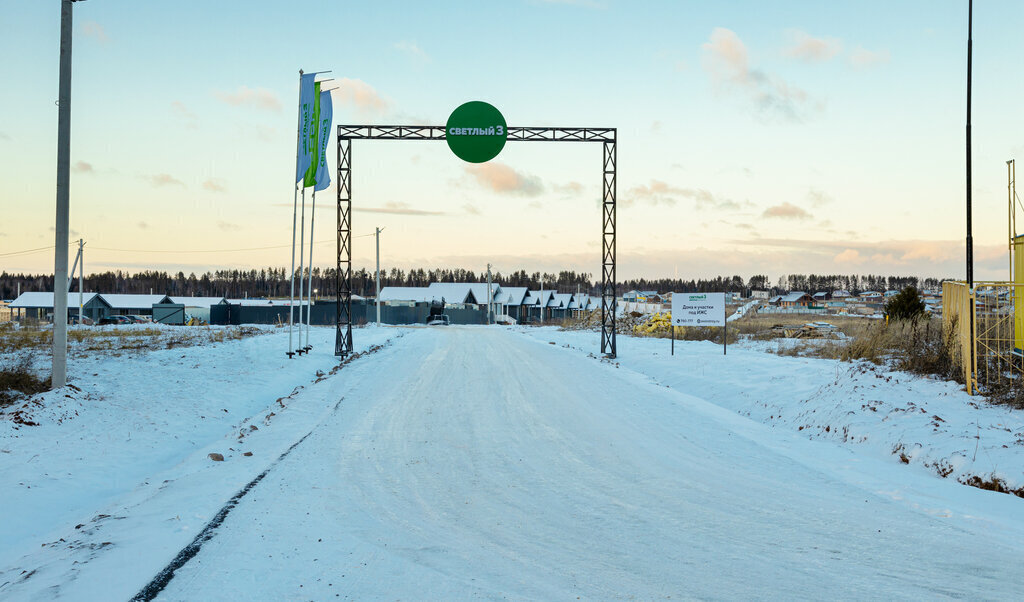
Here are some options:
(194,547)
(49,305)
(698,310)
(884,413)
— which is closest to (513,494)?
(194,547)

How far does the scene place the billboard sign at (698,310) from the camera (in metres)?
22.8

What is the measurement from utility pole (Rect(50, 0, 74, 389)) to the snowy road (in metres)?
4.98

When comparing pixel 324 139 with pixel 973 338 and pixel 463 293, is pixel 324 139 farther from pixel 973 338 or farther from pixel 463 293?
pixel 463 293

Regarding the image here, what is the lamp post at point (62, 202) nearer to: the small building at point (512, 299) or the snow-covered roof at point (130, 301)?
the snow-covered roof at point (130, 301)

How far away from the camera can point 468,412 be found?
37.5 feet

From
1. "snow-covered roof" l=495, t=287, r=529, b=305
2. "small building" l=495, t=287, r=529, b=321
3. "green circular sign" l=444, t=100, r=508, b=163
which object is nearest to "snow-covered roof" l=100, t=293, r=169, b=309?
"small building" l=495, t=287, r=529, b=321

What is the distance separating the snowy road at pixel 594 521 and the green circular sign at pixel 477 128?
11.9 m

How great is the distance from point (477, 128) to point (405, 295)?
259ft

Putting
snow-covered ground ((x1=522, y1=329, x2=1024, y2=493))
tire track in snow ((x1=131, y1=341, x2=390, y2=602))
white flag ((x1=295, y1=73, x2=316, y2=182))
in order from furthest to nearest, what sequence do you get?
white flag ((x1=295, y1=73, x2=316, y2=182)), snow-covered ground ((x1=522, y1=329, x2=1024, y2=493)), tire track in snow ((x1=131, y1=341, x2=390, y2=602))

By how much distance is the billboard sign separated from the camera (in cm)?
2283

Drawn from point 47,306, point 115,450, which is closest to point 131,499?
point 115,450

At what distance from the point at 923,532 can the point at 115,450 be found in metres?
9.77

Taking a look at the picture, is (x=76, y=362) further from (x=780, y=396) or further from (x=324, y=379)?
(x=780, y=396)

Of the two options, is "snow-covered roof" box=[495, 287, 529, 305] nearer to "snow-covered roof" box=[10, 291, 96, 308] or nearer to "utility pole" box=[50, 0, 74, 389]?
"snow-covered roof" box=[10, 291, 96, 308]
